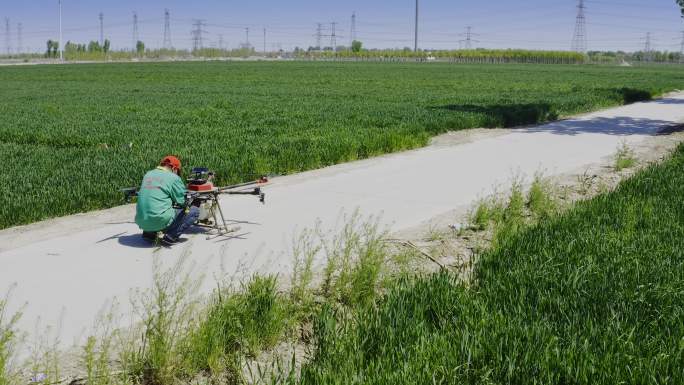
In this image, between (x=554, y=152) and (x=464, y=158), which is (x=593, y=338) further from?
(x=554, y=152)

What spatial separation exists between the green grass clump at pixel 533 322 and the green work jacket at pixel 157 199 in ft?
8.89

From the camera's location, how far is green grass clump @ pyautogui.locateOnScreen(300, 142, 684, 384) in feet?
12.8

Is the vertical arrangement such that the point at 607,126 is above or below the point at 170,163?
above

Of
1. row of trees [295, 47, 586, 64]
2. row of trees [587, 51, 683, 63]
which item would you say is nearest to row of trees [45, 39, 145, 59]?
row of trees [295, 47, 586, 64]

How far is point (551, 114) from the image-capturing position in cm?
2419

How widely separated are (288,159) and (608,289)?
8137 millimetres

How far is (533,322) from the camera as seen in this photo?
14.8 ft

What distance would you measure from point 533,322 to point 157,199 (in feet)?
13.6

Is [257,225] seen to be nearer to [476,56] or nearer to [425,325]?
[425,325]

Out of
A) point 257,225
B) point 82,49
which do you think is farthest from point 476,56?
point 257,225

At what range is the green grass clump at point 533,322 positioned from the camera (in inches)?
154

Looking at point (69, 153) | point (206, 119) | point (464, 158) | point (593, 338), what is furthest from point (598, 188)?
point (206, 119)

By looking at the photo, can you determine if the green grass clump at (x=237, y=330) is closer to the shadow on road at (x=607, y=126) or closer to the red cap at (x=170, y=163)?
the red cap at (x=170, y=163)

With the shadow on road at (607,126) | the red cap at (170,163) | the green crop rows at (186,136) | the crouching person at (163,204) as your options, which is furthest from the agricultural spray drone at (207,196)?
the shadow on road at (607,126)
